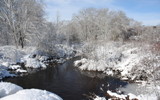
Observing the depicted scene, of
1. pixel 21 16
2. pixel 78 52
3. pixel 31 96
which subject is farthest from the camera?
pixel 78 52

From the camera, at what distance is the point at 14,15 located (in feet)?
81.4

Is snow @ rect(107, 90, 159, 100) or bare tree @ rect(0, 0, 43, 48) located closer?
snow @ rect(107, 90, 159, 100)

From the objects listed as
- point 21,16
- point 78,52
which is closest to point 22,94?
point 78,52

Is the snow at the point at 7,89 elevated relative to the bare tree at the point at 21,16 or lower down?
lower down

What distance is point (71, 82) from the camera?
1382 centimetres

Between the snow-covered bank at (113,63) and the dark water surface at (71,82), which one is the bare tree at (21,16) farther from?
the dark water surface at (71,82)

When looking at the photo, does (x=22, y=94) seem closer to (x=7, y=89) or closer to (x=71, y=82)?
(x=7, y=89)

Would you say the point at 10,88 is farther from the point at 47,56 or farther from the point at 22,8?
the point at 22,8

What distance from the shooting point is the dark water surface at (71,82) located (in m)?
11.6

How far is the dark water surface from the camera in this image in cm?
1160

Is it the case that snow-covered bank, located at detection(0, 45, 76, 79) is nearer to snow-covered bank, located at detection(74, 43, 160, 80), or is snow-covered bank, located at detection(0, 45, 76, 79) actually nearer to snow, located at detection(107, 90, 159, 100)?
snow-covered bank, located at detection(74, 43, 160, 80)

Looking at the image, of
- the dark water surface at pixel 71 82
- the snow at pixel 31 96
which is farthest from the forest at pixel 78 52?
the dark water surface at pixel 71 82

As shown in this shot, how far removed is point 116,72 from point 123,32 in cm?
2272

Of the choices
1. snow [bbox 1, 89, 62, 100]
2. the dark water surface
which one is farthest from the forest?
the dark water surface
